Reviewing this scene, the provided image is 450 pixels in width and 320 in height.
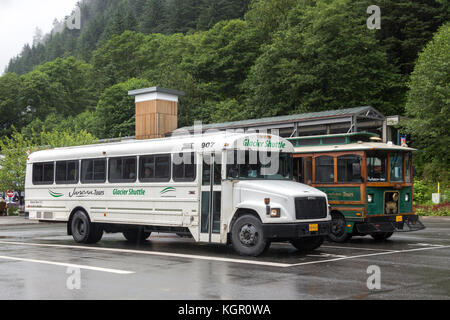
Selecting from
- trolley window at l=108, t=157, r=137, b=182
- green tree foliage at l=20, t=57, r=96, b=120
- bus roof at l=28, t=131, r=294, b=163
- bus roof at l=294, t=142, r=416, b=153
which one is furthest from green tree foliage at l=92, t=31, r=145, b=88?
bus roof at l=294, t=142, r=416, b=153

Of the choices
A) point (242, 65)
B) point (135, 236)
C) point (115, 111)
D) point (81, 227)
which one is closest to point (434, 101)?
point (135, 236)

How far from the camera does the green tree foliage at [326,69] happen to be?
1950 inches

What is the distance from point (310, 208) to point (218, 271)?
11.1ft

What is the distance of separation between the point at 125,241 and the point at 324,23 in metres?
37.7

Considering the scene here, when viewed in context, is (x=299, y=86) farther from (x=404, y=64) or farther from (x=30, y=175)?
(x=30, y=175)

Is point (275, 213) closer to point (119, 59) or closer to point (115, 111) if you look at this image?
point (115, 111)

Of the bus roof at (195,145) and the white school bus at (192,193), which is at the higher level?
the bus roof at (195,145)

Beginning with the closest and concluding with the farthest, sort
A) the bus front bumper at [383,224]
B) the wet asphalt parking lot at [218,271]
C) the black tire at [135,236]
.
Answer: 1. the wet asphalt parking lot at [218,271]
2. the bus front bumper at [383,224]
3. the black tire at [135,236]

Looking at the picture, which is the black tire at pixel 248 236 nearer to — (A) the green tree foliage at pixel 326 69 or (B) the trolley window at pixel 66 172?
(B) the trolley window at pixel 66 172

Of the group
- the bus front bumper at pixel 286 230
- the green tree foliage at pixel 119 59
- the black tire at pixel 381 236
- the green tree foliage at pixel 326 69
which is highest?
the green tree foliage at pixel 119 59

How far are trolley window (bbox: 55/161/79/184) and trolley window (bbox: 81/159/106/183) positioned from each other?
36cm

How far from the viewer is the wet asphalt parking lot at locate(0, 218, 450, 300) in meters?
8.62

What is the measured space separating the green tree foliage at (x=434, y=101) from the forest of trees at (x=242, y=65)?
38cm

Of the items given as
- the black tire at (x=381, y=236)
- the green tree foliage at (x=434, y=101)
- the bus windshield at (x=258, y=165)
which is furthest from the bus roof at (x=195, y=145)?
the green tree foliage at (x=434, y=101)
